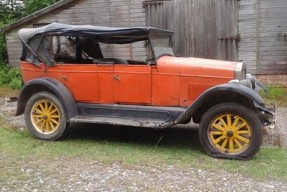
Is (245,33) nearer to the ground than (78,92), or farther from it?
farther from it

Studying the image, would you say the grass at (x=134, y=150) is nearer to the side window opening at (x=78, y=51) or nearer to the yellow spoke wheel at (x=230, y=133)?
the yellow spoke wheel at (x=230, y=133)

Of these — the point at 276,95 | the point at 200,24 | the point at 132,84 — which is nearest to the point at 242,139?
the point at 132,84

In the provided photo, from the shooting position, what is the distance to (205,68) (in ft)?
19.6

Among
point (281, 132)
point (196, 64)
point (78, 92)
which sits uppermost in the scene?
point (196, 64)

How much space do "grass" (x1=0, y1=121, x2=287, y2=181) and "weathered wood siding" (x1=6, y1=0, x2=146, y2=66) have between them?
534 centimetres

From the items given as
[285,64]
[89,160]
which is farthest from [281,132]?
[285,64]

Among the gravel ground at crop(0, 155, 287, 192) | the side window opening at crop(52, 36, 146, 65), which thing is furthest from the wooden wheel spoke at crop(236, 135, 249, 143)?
the side window opening at crop(52, 36, 146, 65)

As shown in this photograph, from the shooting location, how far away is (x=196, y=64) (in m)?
6.07

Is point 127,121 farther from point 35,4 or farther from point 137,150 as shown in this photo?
point 35,4

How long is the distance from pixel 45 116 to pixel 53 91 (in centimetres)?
50

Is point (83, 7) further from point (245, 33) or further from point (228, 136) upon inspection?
point (228, 136)

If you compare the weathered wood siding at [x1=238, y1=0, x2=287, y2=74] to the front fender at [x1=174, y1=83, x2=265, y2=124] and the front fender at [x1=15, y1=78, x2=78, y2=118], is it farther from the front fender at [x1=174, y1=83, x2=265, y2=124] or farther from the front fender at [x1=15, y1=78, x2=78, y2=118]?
the front fender at [x1=15, y1=78, x2=78, y2=118]

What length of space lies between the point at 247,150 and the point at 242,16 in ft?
22.9

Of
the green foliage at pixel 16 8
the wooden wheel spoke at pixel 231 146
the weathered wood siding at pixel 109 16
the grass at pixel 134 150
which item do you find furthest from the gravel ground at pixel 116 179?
the green foliage at pixel 16 8
